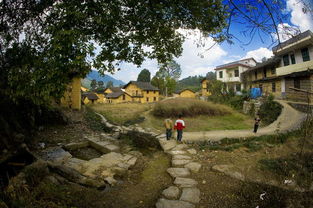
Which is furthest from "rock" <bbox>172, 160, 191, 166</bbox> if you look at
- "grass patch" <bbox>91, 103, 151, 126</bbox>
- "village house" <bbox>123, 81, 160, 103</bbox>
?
"village house" <bbox>123, 81, 160, 103</bbox>

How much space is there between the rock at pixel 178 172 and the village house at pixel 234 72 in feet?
91.7

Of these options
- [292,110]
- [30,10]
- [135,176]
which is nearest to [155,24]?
[30,10]

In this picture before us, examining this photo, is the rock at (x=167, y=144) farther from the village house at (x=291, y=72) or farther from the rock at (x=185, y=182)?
the village house at (x=291, y=72)

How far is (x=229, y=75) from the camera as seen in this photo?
102ft

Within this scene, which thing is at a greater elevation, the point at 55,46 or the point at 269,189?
the point at 55,46

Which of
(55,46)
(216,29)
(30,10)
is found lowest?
(55,46)

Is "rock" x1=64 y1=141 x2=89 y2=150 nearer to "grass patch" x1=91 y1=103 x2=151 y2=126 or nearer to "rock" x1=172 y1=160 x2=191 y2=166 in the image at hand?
"rock" x1=172 y1=160 x2=191 y2=166

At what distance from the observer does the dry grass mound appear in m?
14.6

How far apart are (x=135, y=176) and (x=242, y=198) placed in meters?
2.49

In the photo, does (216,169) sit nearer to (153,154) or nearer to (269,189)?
(269,189)

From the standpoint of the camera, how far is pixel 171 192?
316 centimetres

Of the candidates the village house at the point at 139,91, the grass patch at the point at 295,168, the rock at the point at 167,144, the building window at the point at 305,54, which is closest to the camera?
the grass patch at the point at 295,168

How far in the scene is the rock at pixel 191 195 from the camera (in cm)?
292

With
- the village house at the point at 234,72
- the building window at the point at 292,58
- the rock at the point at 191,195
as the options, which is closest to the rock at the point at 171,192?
the rock at the point at 191,195
